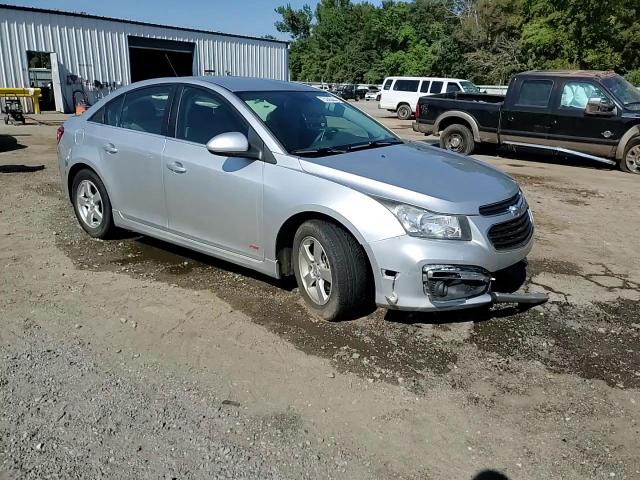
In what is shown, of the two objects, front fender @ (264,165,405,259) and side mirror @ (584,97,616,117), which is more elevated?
side mirror @ (584,97,616,117)

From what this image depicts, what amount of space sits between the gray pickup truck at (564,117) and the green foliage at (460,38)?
2940 centimetres

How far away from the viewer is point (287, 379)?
332cm

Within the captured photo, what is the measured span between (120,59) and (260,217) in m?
27.1

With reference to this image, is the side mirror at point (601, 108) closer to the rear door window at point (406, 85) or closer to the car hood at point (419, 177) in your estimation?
the car hood at point (419, 177)

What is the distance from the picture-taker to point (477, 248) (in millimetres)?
3594

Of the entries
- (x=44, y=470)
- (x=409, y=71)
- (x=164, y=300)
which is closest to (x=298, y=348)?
(x=164, y=300)

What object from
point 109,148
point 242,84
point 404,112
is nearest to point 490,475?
point 242,84

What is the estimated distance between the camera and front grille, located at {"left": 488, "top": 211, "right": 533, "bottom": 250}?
12.2 ft

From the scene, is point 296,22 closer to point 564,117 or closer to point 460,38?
point 460,38

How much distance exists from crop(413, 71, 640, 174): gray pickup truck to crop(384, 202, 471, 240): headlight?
877 cm

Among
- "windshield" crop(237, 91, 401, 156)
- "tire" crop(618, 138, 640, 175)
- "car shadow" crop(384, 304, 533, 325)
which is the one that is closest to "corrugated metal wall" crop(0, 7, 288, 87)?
"tire" crop(618, 138, 640, 175)

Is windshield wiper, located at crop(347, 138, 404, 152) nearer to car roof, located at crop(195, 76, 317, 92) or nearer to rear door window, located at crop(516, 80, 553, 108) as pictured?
car roof, located at crop(195, 76, 317, 92)

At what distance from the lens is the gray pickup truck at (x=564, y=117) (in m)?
10.8

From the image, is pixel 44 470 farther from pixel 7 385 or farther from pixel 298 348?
pixel 298 348
